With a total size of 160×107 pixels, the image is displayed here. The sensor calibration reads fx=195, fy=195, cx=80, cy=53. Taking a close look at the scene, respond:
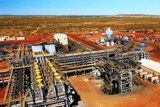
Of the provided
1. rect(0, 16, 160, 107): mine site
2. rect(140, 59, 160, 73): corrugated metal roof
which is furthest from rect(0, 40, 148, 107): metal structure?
rect(140, 59, 160, 73): corrugated metal roof

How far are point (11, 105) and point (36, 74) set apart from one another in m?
8.91

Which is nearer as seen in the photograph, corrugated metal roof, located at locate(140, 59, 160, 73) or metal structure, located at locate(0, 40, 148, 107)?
metal structure, located at locate(0, 40, 148, 107)

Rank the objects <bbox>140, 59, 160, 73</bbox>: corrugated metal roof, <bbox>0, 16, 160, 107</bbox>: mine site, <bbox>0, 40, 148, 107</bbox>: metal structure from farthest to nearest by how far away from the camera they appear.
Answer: <bbox>140, 59, 160, 73</bbox>: corrugated metal roof → <bbox>0, 16, 160, 107</bbox>: mine site → <bbox>0, 40, 148, 107</bbox>: metal structure

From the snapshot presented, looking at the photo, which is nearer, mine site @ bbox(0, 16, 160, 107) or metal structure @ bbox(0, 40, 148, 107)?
metal structure @ bbox(0, 40, 148, 107)

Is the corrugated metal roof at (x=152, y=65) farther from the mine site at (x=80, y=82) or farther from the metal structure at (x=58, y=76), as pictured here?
the metal structure at (x=58, y=76)

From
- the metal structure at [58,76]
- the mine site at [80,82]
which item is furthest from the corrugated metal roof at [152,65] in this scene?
the metal structure at [58,76]

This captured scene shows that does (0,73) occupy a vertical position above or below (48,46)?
below

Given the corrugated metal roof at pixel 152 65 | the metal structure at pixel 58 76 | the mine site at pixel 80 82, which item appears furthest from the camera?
the corrugated metal roof at pixel 152 65

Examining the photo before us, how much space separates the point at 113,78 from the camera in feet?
131

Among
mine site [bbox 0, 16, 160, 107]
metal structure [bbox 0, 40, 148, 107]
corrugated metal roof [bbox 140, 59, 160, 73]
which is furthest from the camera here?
corrugated metal roof [bbox 140, 59, 160, 73]

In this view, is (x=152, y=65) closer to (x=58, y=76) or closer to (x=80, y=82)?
(x=80, y=82)

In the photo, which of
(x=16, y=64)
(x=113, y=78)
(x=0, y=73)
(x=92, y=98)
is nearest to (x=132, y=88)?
(x=113, y=78)

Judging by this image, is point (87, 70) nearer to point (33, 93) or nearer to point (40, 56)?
point (40, 56)

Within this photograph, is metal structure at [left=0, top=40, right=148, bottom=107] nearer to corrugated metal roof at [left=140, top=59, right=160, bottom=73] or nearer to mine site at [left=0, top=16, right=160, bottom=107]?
mine site at [left=0, top=16, right=160, bottom=107]
